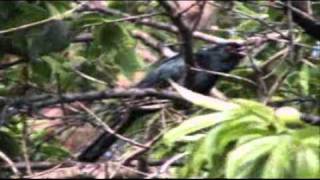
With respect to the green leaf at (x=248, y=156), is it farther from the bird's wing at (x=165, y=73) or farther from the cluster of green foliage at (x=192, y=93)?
the bird's wing at (x=165, y=73)

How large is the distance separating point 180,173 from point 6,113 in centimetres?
140

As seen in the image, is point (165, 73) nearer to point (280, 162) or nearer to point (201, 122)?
point (201, 122)

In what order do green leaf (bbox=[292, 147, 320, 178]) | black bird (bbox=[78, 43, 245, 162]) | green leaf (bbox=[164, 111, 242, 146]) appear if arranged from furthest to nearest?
black bird (bbox=[78, 43, 245, 162])
green leaf (bbox=[164, 111, 242, 146])
green leaf (bbox=[292, 147, 320, 178])

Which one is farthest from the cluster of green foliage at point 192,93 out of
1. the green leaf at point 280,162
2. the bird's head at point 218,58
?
the bird's head at point 218,58

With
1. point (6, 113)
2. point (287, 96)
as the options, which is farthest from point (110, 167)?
point (287, 96)

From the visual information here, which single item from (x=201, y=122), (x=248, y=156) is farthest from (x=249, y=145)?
(x=201, y=122)

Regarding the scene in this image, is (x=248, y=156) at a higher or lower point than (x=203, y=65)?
higher

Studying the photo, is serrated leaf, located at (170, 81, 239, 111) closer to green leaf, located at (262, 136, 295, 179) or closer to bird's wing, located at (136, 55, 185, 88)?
green leaf, located at (262, 136, 295, 179)

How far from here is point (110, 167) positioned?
1.97 meters

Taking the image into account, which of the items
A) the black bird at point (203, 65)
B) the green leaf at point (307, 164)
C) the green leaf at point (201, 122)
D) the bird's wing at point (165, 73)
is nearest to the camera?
the green leaf at point (307, 164)

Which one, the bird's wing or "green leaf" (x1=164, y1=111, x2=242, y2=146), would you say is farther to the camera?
the bird's wing

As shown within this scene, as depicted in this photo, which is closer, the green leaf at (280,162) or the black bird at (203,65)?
the green leaf at (280,162)

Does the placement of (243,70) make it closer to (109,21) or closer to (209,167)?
(109,21)

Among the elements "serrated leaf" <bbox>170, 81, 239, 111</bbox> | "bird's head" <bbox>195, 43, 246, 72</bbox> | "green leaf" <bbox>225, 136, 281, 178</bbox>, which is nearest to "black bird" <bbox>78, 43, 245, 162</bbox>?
"bird's head" <bbox>195, 43, 246, 72</bbox>
